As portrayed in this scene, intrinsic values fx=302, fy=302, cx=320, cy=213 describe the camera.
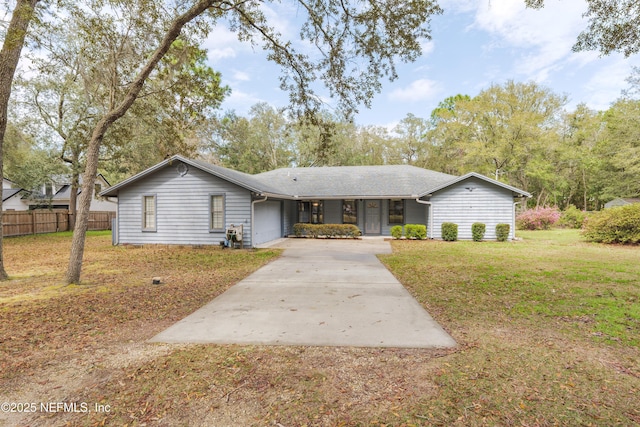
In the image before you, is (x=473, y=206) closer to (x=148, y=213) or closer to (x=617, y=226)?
(x=617, y=226)

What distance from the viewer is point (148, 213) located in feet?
44.3

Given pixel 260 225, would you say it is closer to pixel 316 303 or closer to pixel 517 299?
pixel 316 303

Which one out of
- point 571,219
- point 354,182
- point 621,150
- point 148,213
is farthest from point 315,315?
point 621,150

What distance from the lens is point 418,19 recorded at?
6.87 m

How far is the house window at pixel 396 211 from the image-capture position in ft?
57.4

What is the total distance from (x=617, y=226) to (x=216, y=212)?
17.2 metres

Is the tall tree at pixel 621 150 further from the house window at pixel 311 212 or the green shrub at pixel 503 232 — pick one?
the house window at pixel 311 212

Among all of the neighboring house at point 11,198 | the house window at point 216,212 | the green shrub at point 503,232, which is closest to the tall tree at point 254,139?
the neighboring house at point 11,198

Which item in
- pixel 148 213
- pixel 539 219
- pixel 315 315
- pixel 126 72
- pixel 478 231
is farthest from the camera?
pixel 539 219

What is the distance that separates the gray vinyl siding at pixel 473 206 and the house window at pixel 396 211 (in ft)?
7.08

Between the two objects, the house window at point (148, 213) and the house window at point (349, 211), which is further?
the house window at point (349, 211)

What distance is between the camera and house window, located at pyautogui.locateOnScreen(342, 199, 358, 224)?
18.0 m

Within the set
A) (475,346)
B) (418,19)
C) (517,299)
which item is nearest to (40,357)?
(475,346)

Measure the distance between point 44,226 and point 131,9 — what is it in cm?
1954
